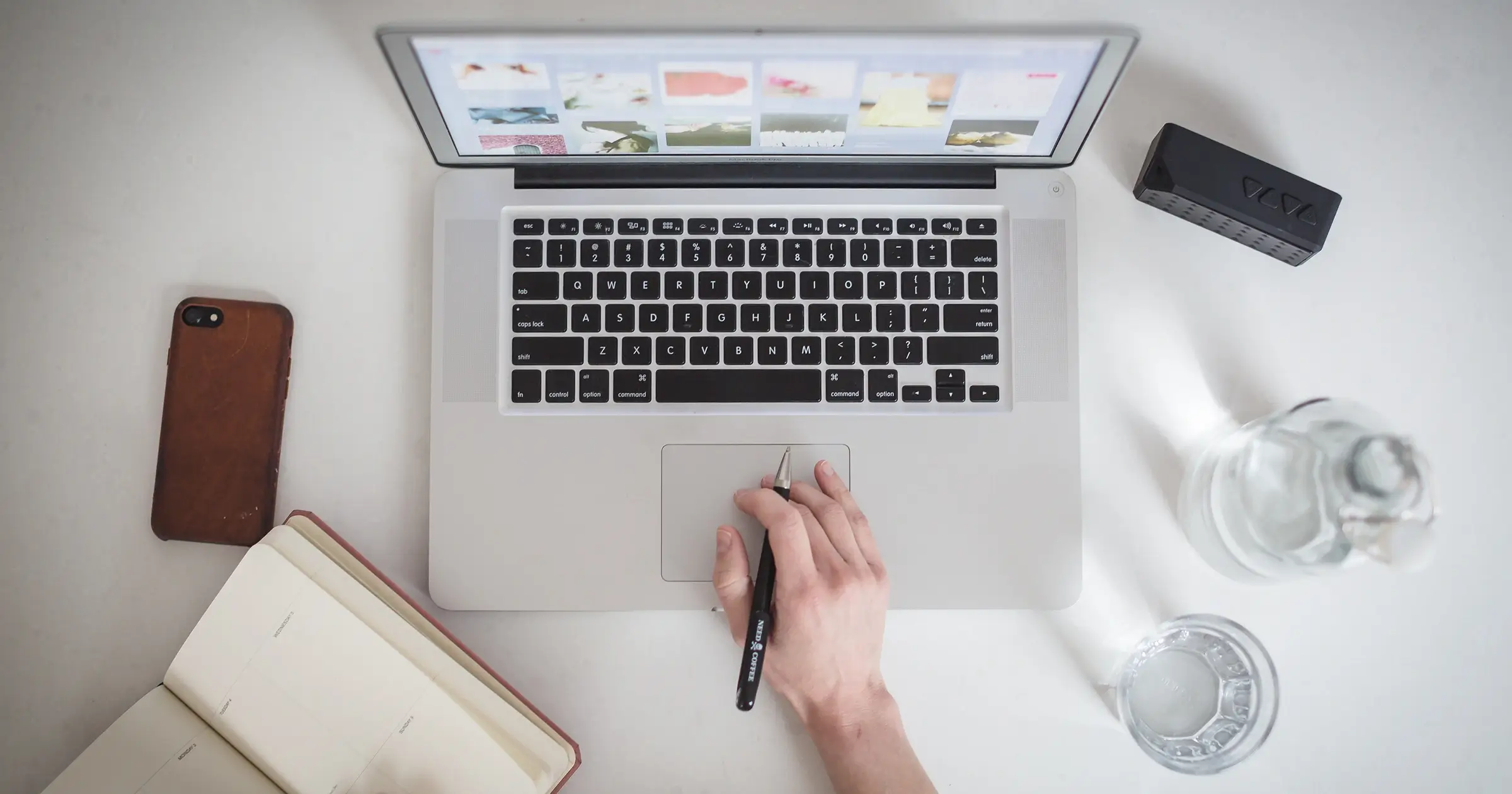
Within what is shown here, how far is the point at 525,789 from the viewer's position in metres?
0.68

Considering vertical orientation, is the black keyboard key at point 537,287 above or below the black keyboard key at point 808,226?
below

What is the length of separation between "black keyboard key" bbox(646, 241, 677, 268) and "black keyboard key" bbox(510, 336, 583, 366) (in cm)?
10

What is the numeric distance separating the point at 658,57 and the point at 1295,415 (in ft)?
2.17

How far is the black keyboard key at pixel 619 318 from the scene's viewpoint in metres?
0.75

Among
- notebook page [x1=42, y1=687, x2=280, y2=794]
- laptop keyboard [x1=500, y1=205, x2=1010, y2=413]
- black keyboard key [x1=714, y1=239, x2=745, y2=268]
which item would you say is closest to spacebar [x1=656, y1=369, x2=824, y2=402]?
laptop keyboard [x1=500, y1=205, x2=1010, y2=413]

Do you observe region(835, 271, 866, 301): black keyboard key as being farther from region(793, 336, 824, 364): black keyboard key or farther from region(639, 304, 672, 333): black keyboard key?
region(639, 304, 672, 333): black keyboard key

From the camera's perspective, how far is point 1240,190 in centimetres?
77

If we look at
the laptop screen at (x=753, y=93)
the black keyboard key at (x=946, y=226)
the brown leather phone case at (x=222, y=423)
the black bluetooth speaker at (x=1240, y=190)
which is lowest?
the brown leather phone case at (x=222, y=423)

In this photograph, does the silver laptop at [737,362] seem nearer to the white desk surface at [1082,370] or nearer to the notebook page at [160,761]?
the white desk surface at [1082,370]

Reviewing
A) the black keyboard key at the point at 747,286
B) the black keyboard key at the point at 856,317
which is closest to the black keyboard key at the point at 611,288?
the black keyboard key at the point at 747,286

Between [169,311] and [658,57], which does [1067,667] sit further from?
[169,311]

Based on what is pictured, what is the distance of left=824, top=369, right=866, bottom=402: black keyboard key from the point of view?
75 centimetres

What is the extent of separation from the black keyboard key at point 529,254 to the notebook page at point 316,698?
34 cm

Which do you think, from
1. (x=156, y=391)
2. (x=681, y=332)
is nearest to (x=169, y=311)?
(x=156, y=391)
